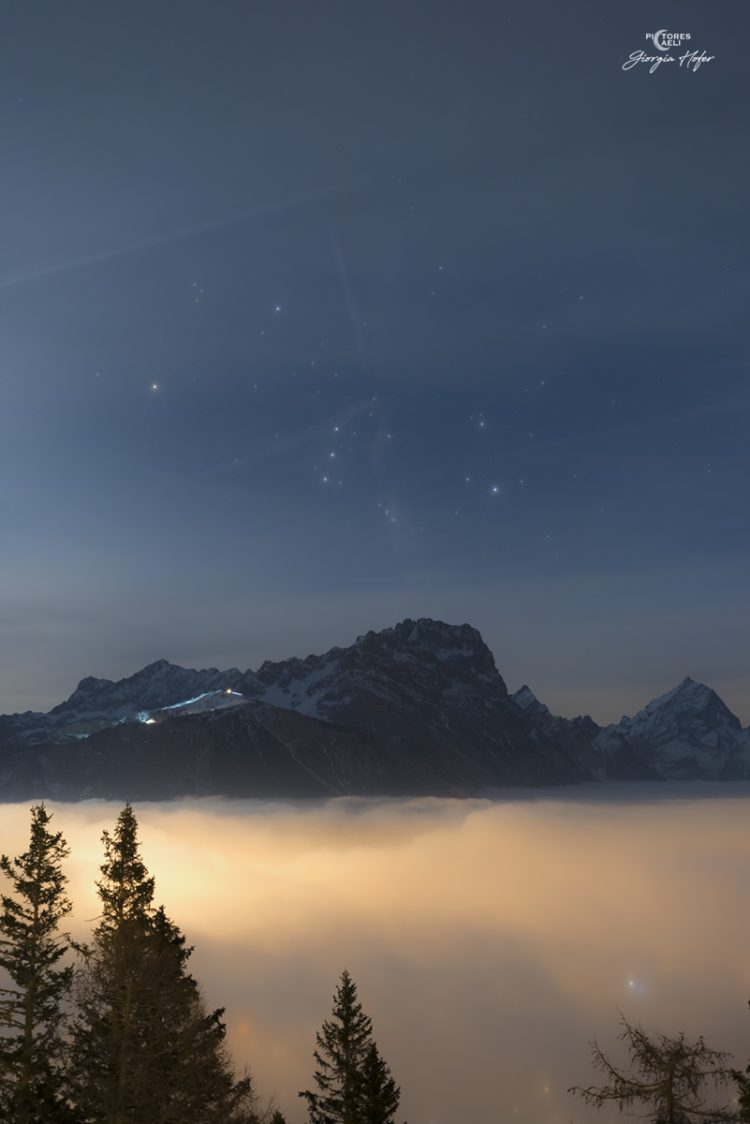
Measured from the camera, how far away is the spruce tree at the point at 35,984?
81.9ft

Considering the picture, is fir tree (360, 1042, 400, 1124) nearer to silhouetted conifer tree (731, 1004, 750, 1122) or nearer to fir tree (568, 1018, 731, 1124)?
silhouetted conifer tree (731, 1004, 750, 1122)

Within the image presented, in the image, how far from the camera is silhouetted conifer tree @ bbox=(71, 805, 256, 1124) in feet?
76.8

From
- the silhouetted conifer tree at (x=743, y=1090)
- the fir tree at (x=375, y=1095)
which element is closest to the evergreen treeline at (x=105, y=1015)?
the fir tree at (x=375, y=1095)

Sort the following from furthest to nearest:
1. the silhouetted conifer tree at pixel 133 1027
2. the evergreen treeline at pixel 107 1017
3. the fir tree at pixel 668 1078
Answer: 1. the evergreen treeline at pixel 107 1017
2. the silhouetted conifer tree at pixel 133 1027
3. the fir tree at pixel 668 1078

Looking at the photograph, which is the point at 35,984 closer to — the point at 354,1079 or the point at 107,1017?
the point at 107,1017

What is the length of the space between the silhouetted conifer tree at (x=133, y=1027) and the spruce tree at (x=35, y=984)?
987 millimetres

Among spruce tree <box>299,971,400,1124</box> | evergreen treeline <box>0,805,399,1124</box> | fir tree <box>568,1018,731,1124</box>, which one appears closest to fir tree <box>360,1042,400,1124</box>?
spruce tree <box>299,971,400,1124</box>

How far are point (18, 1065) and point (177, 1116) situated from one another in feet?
18.1

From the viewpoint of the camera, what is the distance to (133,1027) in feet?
78.6

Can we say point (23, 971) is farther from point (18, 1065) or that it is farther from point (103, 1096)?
point (103, 1096)

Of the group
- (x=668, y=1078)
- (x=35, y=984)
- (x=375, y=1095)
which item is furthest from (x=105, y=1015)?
(x=668, y=1078)

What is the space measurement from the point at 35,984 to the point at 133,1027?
178 inches

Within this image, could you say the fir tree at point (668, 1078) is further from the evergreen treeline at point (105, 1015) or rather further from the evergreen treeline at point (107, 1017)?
the evergreen treeline at point (105, 1015)

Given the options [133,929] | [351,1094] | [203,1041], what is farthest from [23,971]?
[351,1094]
